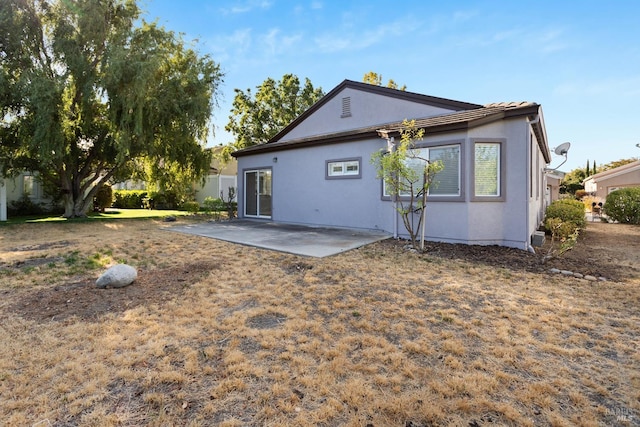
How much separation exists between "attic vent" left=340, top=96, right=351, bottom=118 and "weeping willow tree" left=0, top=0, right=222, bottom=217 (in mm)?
6201

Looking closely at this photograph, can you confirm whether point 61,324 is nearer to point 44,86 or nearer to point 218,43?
point 44,86

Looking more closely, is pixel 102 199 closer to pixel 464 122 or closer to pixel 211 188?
pixel 211 188

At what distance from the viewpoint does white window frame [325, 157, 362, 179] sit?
34.5 ft

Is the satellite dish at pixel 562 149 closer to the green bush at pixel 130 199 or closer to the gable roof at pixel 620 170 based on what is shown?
the gable roof at pixel 620 170

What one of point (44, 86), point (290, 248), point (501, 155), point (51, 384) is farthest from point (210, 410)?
point (44, 86)

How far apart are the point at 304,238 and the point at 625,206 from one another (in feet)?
53.0

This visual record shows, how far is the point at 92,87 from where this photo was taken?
40.8ft

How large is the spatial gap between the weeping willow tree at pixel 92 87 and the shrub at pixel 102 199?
5582mm

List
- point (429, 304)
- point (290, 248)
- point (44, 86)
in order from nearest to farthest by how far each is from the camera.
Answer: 1. point (429, 304)
2. point (290, 248)
3. point (44, 86)

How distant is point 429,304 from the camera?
4.35 metres

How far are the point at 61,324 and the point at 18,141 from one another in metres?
13.5

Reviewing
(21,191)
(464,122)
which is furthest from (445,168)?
(21,191)

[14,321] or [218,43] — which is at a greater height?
[218,43]

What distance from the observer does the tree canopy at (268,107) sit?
23578 millimetres
